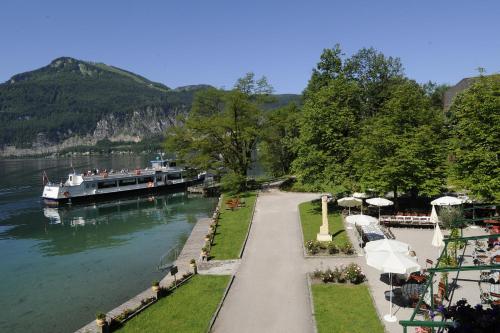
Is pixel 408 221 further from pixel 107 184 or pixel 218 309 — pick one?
pixel 107 184

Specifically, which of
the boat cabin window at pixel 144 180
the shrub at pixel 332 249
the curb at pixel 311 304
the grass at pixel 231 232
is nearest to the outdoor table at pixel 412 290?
the curb at pixel 311 304

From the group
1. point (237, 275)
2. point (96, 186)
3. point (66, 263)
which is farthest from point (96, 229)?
point (237, 275)

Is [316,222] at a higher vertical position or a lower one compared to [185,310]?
higher

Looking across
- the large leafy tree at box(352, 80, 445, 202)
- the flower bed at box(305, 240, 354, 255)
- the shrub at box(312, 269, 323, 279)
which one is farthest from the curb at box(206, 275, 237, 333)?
the large leafy tree at box(352, 80, 445, 202)

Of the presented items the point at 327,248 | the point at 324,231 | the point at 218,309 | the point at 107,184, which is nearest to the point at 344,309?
the point at 218,309

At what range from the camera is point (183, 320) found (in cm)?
1780

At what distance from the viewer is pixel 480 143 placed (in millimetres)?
31156

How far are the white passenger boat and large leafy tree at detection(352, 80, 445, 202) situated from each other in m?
43.6

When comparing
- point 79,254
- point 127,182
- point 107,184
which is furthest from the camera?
point 127,182

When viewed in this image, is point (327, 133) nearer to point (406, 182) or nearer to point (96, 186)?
point (406, 182)

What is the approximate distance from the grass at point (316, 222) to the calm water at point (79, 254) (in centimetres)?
1166

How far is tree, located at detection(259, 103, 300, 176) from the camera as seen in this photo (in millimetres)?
62312

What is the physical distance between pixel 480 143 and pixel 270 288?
21.2 m

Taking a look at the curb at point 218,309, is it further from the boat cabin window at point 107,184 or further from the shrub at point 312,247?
the boat cabin window at point 107,184
